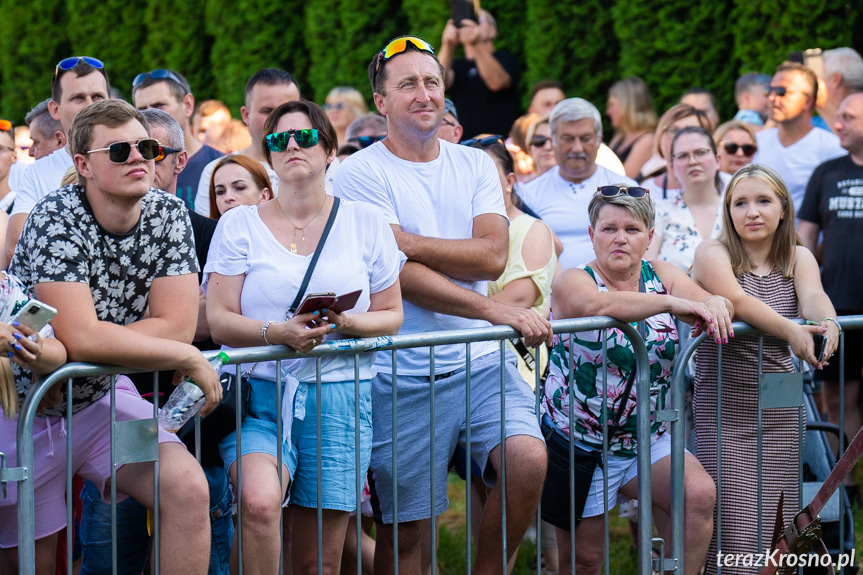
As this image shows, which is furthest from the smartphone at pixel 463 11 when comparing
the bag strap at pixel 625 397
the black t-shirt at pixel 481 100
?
the bag strap at pixel 625 397

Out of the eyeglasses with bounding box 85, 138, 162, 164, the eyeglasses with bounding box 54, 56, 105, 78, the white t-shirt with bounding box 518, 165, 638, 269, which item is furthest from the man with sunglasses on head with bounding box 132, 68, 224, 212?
the eyeglasses with bounding box 85, 138, 162, 164

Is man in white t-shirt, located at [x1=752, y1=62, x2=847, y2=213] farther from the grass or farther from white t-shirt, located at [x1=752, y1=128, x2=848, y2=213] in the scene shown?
the grass

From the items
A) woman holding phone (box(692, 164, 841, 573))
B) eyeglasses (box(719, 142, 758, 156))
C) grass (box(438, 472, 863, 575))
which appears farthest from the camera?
eyeglasses (box(719, 142, 758, 156))

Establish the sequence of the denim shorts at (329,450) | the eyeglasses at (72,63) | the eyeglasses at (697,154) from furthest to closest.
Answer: the eyeglasses at (697,154) → the eyeglasses at (72,63) → the denim shorts at (329,450)

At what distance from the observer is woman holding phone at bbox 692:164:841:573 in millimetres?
4441

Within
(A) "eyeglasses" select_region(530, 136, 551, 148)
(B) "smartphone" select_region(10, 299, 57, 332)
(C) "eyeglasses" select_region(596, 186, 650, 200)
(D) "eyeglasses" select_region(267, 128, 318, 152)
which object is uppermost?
(A) "eyeglasses" select_region(530, 136, 551, 148)

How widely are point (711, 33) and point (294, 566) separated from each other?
24.9 feet

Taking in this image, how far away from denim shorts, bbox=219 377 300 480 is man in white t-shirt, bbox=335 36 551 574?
50 cm

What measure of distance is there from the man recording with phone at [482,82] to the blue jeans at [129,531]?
6329 millimetres

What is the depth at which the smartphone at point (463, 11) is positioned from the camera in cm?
954

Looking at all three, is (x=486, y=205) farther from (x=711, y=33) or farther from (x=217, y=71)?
(x=217, y=71)

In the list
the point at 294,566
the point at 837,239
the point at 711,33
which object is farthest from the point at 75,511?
the point at 711,33

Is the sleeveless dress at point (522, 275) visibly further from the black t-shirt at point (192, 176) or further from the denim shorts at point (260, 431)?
the black t-shirt at point (192, 176)

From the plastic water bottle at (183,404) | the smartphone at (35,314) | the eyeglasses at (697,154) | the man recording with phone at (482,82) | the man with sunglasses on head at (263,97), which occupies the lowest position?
the plastic water bottle at (183,404)
